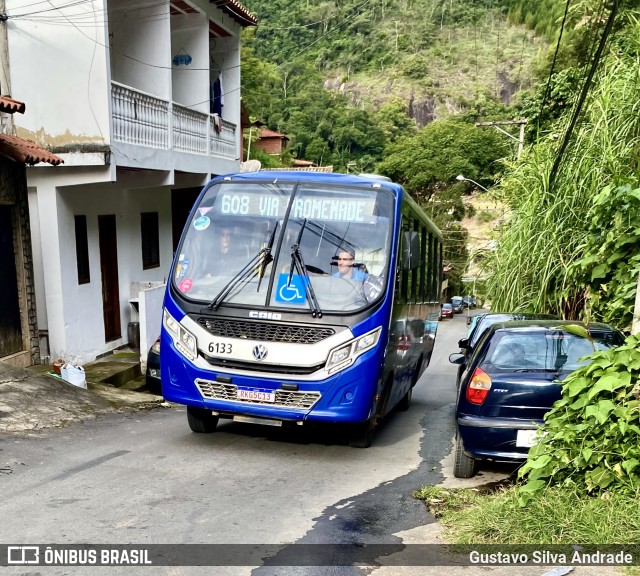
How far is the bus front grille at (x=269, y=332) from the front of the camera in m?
6.95

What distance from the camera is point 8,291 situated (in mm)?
11219

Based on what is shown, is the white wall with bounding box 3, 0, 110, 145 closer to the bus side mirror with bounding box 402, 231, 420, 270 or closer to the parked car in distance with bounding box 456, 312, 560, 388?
the bus side mirror with bounding box 402, 231, 420, 270

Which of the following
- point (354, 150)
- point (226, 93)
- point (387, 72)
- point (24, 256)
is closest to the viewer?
point (24, 256)

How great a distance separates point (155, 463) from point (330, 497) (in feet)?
5.91

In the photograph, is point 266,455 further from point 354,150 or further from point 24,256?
point 354,150

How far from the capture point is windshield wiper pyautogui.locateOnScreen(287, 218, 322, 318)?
7004 millimetres

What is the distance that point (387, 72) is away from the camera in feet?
406

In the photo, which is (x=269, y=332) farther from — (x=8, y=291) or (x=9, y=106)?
(x=8, y=291)

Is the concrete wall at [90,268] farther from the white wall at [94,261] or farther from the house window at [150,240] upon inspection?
the house window at [150,240]

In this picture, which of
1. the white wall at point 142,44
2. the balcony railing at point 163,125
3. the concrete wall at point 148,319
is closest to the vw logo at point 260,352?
the balcony railing at point 163,125

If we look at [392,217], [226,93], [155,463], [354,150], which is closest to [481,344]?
[392,217]

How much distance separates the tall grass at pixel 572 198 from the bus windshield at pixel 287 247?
3535 mm

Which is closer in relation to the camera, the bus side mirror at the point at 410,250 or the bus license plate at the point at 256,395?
the bus license plate at the point at 256,395

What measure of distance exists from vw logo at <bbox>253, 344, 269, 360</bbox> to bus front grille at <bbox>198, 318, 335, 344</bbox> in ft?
0.25
